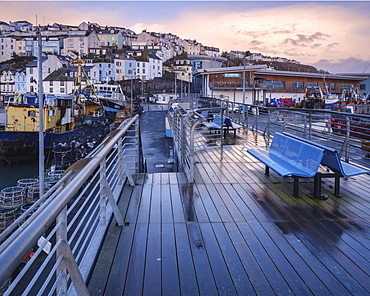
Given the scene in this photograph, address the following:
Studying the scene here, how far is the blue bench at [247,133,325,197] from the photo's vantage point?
14.7 feet

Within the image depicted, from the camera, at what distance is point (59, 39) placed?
4311 inches

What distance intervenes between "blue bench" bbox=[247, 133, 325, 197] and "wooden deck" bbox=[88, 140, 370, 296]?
0.38m

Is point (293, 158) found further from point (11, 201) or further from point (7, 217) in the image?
point (11, 201)

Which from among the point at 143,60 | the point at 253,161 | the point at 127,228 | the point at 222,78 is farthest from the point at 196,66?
the point at 127,228

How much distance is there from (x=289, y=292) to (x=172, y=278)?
0.88 m

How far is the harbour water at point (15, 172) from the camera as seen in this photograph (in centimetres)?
2423

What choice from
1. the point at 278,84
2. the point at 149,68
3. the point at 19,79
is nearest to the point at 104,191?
the point at 278,84

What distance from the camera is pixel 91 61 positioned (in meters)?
88.0

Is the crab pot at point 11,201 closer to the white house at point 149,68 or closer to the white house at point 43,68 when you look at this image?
the white house at point 43,68

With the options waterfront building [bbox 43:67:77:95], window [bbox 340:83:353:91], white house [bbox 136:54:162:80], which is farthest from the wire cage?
white house [bbox 136:54:162:80]

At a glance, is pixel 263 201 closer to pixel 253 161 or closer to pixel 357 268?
pixel 357 268

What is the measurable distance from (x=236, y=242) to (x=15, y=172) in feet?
88.5

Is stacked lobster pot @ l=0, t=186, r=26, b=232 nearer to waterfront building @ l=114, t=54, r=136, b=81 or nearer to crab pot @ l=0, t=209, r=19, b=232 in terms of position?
crab pot @ l=0, t=209, r=19, b=232

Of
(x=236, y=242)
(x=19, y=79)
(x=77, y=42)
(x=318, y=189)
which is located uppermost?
(x=77, y=42)
